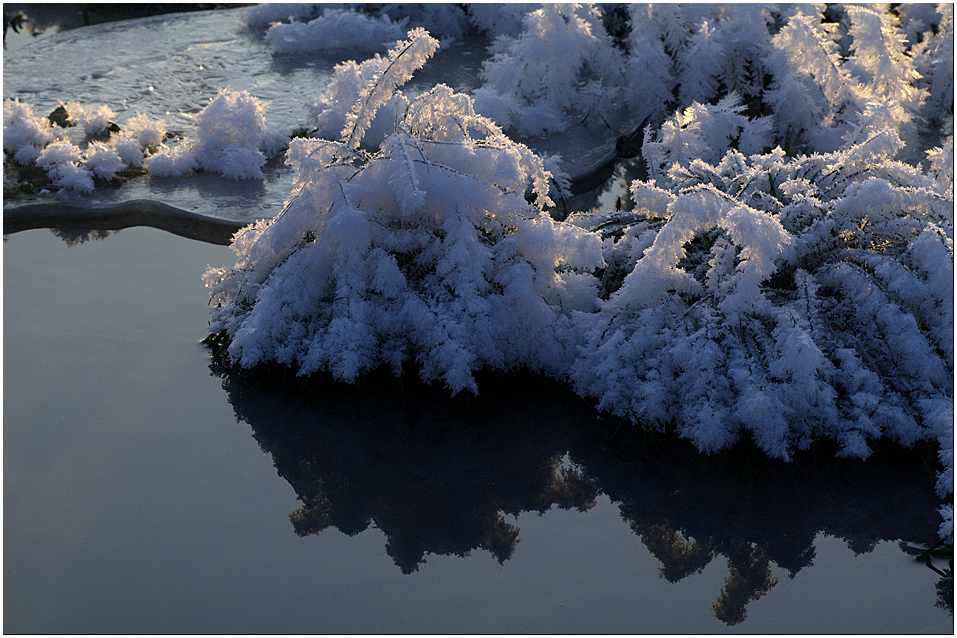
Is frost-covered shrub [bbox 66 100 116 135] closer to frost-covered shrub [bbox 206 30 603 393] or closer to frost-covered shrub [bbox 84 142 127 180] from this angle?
frost-covered shrub [bbox 84 142 127 180]

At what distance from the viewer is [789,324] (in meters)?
3.71

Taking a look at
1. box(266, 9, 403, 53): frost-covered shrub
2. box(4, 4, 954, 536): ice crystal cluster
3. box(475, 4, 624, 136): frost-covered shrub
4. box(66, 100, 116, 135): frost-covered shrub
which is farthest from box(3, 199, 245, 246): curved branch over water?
box(266, 9, 403, 53): frost-covered shrub

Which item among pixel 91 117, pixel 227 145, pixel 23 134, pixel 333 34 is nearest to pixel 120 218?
pixel 227 145

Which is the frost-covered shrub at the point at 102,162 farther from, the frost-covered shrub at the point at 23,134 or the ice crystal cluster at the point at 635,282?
the ice crystal cluster at the point at 635,282

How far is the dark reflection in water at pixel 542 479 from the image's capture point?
333cm

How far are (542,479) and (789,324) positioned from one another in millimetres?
1225

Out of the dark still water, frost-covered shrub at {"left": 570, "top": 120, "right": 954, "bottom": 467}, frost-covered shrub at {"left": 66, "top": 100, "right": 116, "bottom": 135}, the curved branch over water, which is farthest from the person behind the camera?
frost-covered shrub at {"left": 66, "top": 100, "right": 116, "bottom": 135}

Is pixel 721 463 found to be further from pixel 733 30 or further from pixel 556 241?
pixel 733 30

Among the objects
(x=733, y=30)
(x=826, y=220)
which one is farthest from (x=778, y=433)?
(x=733, y=30)

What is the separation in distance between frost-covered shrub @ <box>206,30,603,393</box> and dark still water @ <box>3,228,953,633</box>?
0.70 ft

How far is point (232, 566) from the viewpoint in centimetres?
322

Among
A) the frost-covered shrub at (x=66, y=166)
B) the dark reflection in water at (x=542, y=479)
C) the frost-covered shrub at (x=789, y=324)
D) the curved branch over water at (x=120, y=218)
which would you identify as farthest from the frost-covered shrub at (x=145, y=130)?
the frost-covered shrub at (x=789, y=324)

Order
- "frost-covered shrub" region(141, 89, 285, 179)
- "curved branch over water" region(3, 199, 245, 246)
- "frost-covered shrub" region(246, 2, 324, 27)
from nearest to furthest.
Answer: "curved branch over water" region(3, 199, 245, 246)
"frost-covered shrub" region(141, 89, 285, 179)
"frost-covered shrub" region(246, 2, 324, 27)

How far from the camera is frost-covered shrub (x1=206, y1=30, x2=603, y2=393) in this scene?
402cm
